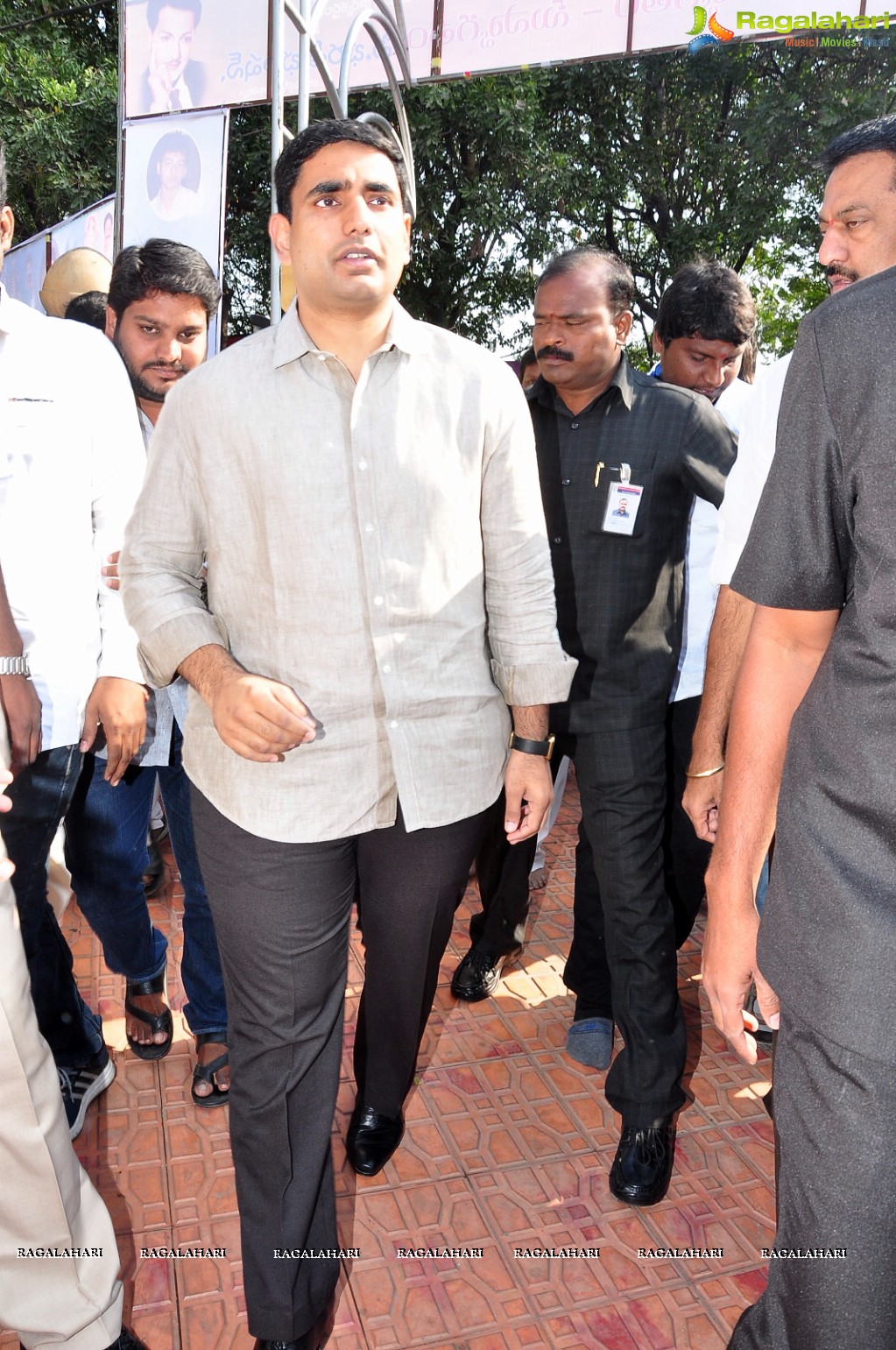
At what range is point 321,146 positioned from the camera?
1.98m

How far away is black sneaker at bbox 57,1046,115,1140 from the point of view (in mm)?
2662

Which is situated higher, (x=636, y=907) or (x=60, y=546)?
(x=60, y=546)

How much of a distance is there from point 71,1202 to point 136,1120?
1053mm

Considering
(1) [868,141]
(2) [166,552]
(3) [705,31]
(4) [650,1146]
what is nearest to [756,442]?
(1) [868,141]

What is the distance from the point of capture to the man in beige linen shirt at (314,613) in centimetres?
189

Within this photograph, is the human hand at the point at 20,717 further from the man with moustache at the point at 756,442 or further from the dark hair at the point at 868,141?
the dark hair at the point at 868,141

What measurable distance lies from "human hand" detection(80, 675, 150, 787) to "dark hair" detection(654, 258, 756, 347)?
85.4 inches

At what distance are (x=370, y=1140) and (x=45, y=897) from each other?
0.97m

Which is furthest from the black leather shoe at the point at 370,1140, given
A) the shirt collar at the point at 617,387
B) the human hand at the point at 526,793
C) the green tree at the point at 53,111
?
the green tree at the point at 53,111

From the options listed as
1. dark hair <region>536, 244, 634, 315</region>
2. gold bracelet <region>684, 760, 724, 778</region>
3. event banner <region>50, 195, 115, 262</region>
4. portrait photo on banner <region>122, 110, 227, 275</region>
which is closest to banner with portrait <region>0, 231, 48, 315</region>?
event banner <region>50, 195, 115, 262</region>

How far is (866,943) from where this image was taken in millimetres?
1174

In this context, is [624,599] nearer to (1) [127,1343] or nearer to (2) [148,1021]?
(2) [148,1021]

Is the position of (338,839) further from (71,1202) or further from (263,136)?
(263,136)

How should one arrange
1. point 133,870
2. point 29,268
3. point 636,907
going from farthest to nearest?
point 29,268 < point 133,870 < point 636,907
